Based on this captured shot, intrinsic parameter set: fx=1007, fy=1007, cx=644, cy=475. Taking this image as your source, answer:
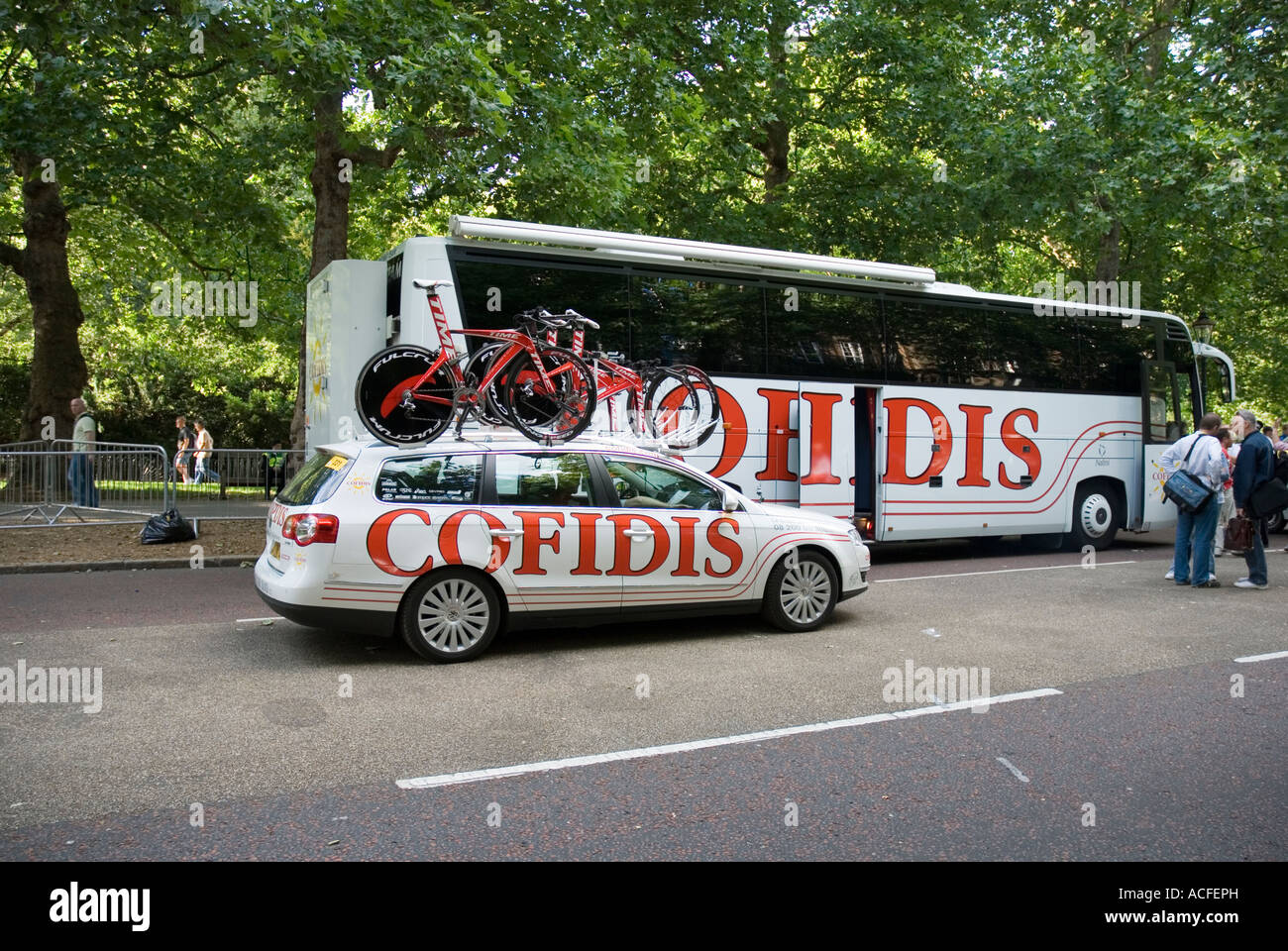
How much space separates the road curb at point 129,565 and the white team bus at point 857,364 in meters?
2.30

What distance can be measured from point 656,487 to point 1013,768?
366 cm

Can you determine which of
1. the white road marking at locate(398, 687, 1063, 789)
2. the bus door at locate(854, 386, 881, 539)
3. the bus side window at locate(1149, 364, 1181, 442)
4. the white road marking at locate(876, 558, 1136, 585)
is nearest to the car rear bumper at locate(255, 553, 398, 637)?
the white road marking at locate(398, 687, 1063, 789)

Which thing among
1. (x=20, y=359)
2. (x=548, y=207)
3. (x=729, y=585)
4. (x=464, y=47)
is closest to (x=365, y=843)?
(x=729, y=585)

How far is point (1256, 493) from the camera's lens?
1070cm

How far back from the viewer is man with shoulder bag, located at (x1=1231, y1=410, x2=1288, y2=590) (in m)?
10.6

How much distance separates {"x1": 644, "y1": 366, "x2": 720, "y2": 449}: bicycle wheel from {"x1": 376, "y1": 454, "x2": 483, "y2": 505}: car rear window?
3.91 meters

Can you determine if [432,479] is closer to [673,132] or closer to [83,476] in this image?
[83,476]

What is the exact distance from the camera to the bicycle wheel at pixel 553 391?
9.58 m

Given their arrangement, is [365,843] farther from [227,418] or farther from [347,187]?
[227,418]

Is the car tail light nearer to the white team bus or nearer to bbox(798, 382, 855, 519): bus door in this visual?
the white team bus

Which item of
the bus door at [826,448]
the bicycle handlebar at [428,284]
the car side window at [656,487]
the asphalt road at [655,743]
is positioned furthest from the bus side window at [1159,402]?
the bicycle handlebar at [428,284]

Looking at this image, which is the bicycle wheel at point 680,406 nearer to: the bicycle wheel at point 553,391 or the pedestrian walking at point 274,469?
the bicycle wheel at point 553,391

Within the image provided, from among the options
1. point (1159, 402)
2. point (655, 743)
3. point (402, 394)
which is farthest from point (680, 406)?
point (1159, 402)
